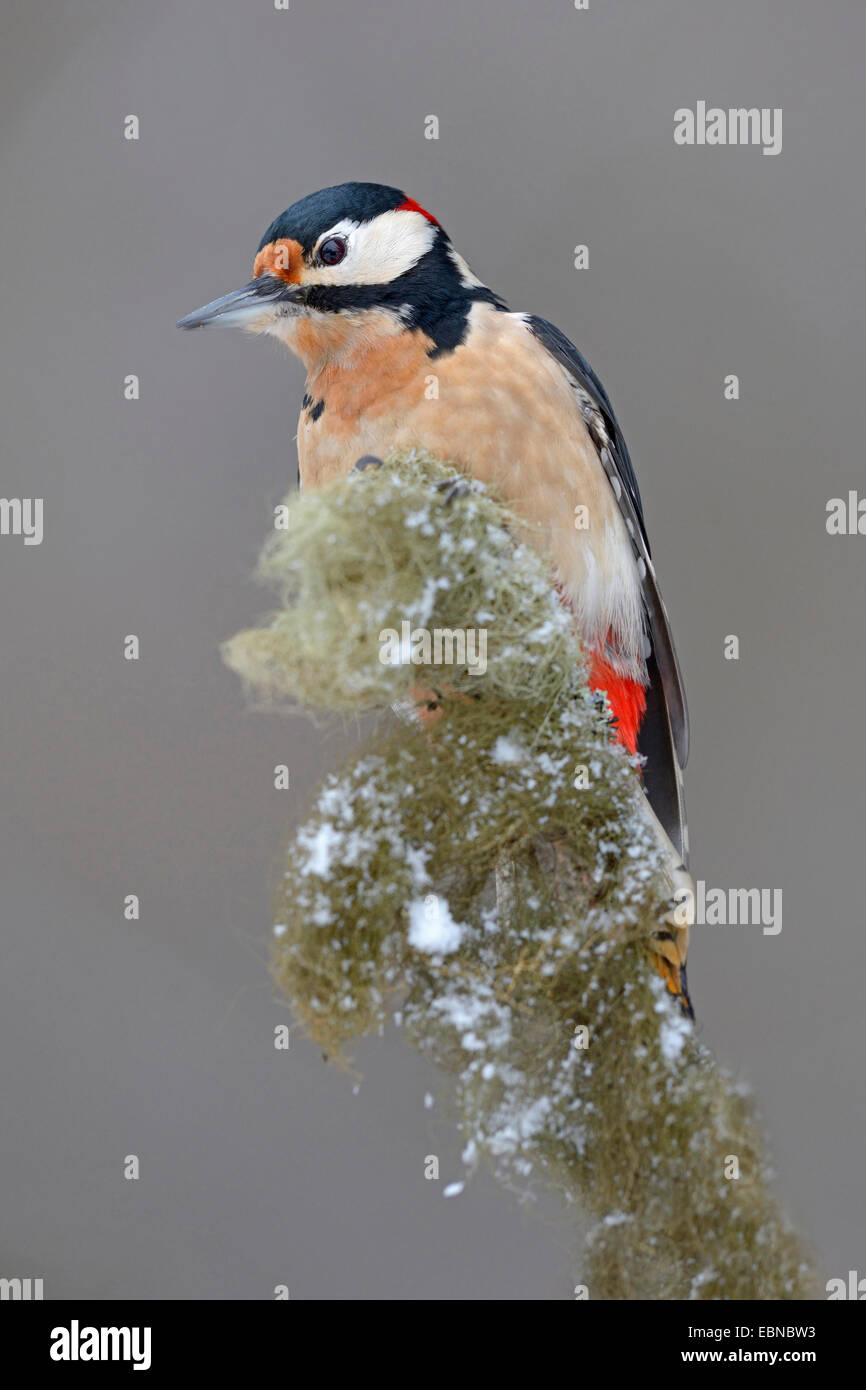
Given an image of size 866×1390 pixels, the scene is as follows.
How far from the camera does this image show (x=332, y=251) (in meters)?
1.27

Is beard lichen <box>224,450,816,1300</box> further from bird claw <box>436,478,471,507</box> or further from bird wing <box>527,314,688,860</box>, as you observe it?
bird wing <box>527,314,688,860</box>

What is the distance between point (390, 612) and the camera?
0.90 meters

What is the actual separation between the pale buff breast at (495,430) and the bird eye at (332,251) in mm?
94

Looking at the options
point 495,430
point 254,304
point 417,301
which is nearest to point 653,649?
point 495,430

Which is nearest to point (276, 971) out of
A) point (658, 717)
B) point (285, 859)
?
point (285, 859)

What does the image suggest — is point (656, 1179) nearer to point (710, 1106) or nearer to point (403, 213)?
point (710, 1106)

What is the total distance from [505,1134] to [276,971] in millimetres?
204

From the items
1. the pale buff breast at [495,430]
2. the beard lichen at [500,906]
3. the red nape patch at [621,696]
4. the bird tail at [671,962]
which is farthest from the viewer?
the red nape patch at [621,696]

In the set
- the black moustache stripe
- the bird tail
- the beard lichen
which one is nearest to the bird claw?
the beard lichen

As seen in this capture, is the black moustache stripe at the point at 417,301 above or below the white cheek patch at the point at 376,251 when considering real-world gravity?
below

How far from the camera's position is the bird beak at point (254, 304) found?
1.27 meters

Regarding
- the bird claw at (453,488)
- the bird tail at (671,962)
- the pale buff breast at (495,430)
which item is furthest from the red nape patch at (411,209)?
the bird tail at (671,962)

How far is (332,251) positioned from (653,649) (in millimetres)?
568

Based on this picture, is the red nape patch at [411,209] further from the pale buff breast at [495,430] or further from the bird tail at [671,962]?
the bird tail at [671,962]
